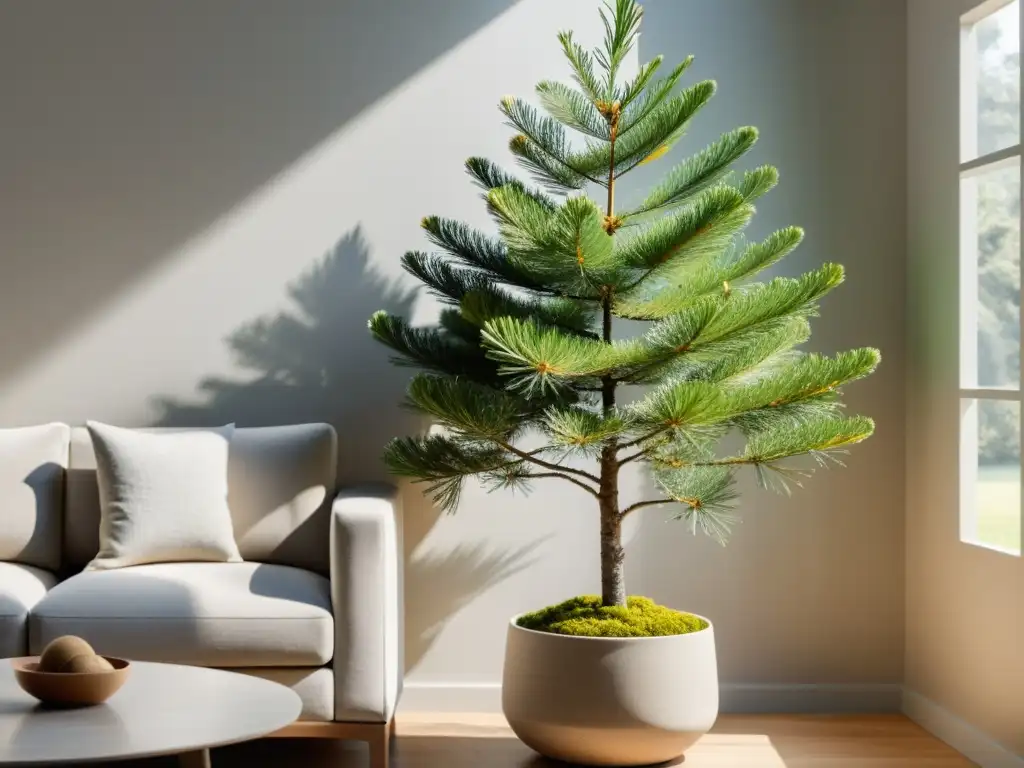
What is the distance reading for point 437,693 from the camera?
11.4 feet

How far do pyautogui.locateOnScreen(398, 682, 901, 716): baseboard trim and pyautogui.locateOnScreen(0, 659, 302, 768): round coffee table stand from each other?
4.51 feet

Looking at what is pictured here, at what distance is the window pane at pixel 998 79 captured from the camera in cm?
294

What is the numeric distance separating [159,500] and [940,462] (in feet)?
7.06

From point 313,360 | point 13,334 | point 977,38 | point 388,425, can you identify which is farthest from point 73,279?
point 977,38

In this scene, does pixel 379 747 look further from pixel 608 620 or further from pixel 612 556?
pixel 612 556

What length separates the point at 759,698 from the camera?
3.50 metres

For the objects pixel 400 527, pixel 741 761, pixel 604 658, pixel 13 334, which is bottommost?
Answer: pixel 741 761

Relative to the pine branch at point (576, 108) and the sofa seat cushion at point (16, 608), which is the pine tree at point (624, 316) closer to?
the pine branch at point (576, 108)

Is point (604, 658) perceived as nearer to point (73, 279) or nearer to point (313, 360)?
point (313, 360)

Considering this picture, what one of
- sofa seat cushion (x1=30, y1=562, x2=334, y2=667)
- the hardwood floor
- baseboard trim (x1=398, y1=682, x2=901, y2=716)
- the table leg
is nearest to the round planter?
the hardwood floor

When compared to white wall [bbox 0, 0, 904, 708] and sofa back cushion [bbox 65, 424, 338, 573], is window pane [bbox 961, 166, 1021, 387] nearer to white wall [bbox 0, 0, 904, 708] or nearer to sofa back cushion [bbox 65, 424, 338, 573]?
white wall [bbox 0, 0, 904, 708]

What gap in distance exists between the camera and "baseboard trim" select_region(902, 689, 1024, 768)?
9.51ft

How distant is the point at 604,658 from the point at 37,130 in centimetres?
230

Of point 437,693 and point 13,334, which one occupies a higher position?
point 13,334
